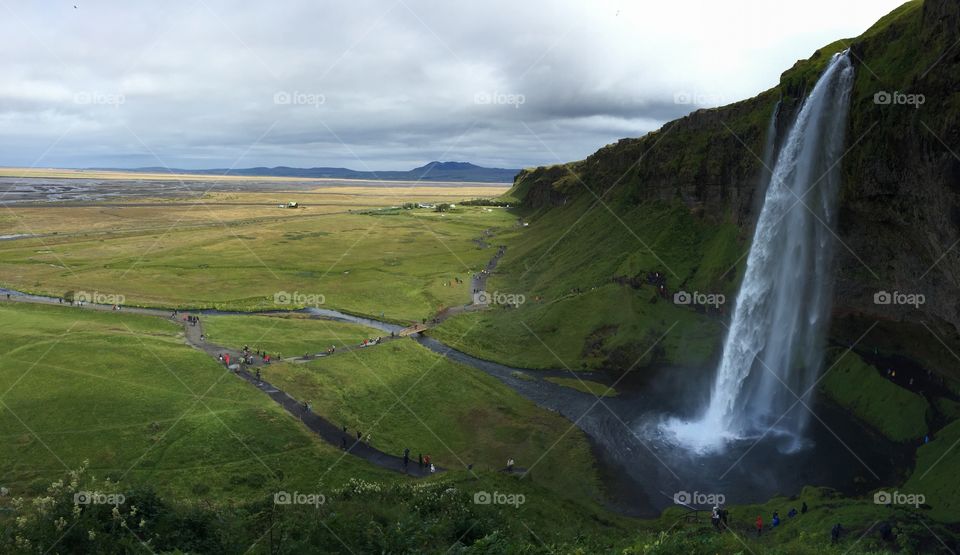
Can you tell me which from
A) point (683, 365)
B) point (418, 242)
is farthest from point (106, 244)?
point (683, 365)

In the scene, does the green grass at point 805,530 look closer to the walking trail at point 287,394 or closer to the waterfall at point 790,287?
the waterfall at point 790,287

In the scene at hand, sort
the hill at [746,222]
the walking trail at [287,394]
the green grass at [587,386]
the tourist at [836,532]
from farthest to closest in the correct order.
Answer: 1. the green grass at [587,386]
2. the walking trail at [287,394]
3. the hill at [746,222]
4. the tourist at [836,532]

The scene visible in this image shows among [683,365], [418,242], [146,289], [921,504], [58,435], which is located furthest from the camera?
[418,242]

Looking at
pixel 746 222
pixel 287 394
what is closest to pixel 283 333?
pixel 287 394

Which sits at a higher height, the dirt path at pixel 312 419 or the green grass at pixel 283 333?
the green grass at pixel 283 333

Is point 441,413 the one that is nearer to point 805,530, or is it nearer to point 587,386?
point 587,386

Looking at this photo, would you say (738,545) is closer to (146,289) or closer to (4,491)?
(4,491)

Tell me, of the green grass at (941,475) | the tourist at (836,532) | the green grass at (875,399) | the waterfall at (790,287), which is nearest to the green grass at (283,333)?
the waterfall at (790,287)
